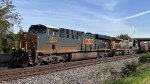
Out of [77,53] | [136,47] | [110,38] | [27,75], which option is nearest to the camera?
[27,75]

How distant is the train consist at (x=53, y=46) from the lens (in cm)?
2525

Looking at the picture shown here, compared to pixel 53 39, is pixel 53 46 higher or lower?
Answer: lower

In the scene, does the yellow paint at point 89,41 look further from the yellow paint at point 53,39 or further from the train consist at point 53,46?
the yellow paint at point 53,39

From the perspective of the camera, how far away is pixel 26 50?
82.4ft

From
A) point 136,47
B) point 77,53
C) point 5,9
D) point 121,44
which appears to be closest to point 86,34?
point 77,53

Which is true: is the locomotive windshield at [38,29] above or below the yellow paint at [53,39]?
above

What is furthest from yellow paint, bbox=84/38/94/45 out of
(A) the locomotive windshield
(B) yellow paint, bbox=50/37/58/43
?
(A) the locomotive windshield

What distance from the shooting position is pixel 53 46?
27672 mm

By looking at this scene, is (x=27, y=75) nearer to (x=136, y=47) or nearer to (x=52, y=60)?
(x=52, y=60)

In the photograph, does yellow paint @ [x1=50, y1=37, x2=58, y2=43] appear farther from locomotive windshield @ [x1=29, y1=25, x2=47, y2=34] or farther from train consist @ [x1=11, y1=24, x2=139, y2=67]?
locomotive windshield @ [x1=29, y1=25, x2=47, y2=34]

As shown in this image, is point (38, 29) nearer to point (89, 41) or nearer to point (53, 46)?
point (53, 46)

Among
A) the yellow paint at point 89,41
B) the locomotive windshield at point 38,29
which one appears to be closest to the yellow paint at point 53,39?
the locomotive windshield at point 38,29

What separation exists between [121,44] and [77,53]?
19.1 m

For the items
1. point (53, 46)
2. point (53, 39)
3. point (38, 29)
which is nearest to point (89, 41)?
point (53, 46)
